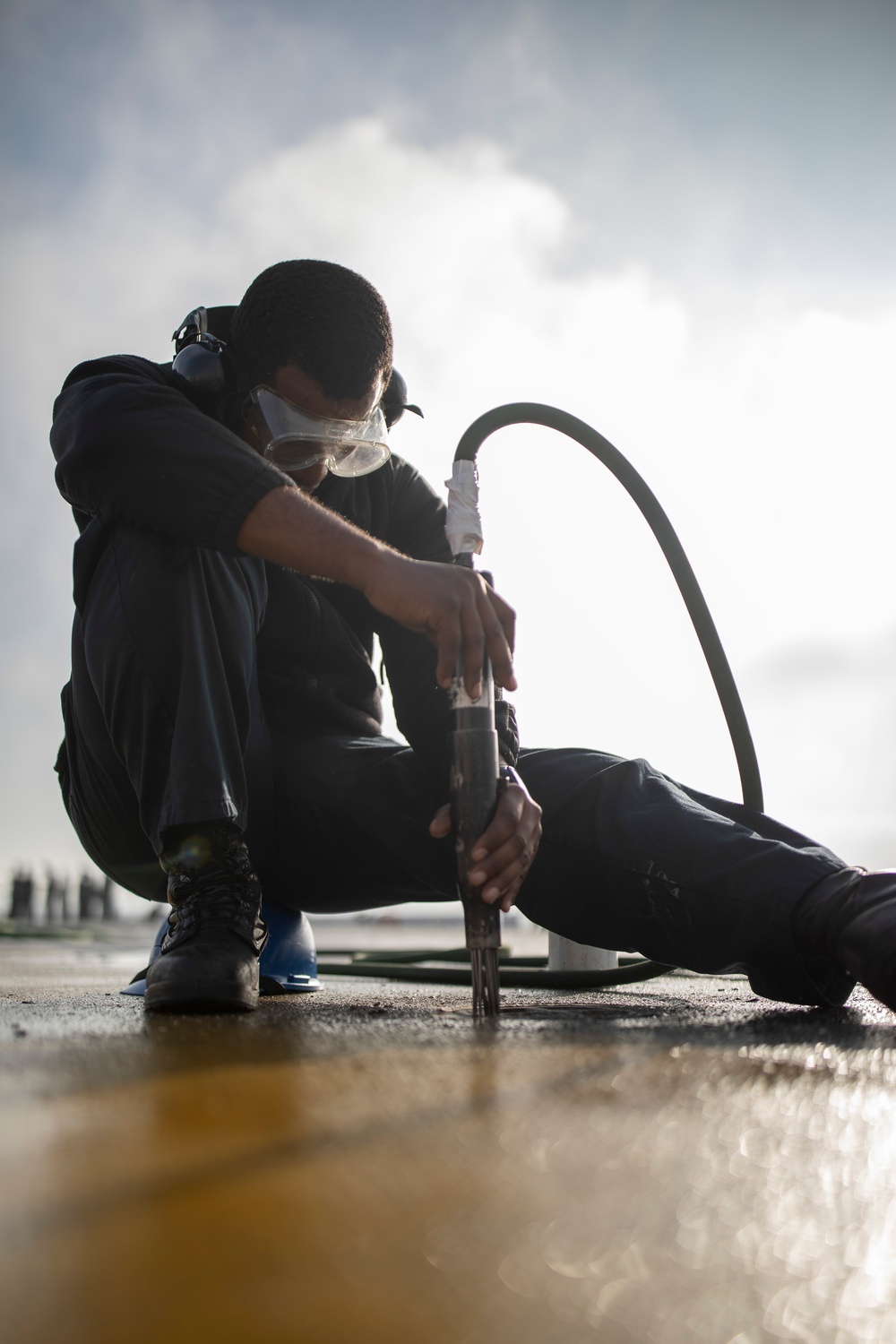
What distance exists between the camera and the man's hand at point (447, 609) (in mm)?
1240

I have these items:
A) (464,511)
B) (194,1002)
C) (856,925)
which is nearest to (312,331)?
(464,511)

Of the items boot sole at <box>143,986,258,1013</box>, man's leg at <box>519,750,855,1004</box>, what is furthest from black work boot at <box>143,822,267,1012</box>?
man's leg at <box>519,750,855,1004</box>

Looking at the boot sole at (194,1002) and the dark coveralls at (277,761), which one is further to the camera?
the dark coveralls at (277,761)

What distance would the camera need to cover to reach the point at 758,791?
1.92 m

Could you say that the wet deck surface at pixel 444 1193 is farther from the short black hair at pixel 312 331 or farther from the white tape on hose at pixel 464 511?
the short black hair at pixel 312 331

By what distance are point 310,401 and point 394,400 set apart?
25cm

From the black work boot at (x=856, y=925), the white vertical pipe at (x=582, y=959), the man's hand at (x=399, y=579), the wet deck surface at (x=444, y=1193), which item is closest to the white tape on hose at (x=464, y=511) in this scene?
the man's hand at (x=399, y=579)

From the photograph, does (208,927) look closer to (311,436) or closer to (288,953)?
(288,953)

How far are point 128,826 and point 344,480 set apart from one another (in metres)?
0.85

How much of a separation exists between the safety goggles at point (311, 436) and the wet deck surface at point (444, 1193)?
1219 millimetres

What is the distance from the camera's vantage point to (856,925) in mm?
1120

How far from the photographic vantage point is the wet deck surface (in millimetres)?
325

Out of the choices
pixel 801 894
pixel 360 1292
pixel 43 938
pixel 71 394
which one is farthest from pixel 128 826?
pixel 43 938

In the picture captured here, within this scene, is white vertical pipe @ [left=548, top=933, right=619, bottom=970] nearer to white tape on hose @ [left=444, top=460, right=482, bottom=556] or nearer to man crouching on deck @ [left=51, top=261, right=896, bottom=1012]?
man crouching on deck @ [left=51, top=261, right=896, bottom=1012]
